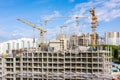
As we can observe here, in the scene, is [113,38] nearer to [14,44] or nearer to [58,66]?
[14,44]

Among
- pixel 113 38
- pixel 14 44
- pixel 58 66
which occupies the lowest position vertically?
pixel 58 66

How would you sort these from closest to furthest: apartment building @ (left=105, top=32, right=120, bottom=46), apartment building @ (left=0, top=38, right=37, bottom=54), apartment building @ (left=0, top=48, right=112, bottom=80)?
A: apartment building @ (left=0, top=48, right=112, bottom=80) < apartment building @ (left=0, top=38, right=37, bottom=54) < apartment building @ (left=105, top=32, right=120, bottom=46)

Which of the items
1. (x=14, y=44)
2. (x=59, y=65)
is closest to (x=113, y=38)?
(x=14, y=44)

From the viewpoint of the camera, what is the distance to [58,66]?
15977 mm

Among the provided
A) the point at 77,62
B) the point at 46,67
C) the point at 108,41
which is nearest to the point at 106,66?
the point at 77,62

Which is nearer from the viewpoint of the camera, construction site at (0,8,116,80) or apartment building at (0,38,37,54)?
construction site at (0,8,116,80)

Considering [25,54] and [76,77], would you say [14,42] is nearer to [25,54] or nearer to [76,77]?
[25,54]

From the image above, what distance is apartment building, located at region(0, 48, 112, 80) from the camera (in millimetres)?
15492

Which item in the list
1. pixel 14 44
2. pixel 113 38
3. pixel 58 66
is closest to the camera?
pixel 58 66

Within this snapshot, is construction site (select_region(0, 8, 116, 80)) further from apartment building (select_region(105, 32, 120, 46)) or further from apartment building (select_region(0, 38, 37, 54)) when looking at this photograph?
apartment building (select_region(105, 32, 120, 46))

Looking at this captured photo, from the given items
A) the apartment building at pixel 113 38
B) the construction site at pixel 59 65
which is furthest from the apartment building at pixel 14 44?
the apartment building at pixel 113 38

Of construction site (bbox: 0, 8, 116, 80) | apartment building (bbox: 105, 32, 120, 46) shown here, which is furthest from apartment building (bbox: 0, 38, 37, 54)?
apartment building (bbox: 105, 32, 120, 46)

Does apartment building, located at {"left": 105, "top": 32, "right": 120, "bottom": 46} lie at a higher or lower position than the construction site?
higher

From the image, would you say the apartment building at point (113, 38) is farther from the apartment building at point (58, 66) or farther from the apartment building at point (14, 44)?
the apartment building at point (58, 66)
